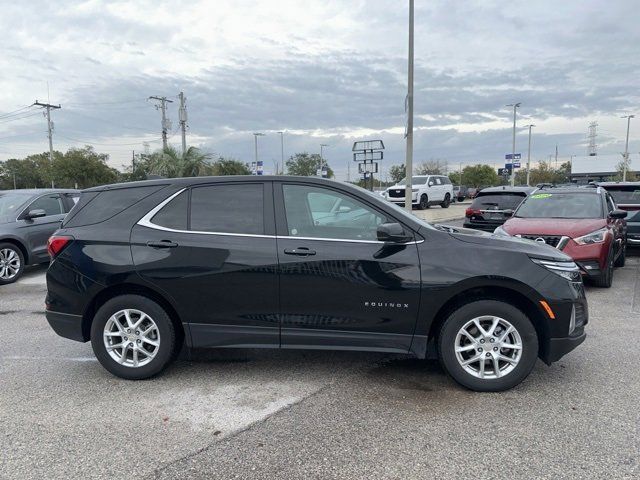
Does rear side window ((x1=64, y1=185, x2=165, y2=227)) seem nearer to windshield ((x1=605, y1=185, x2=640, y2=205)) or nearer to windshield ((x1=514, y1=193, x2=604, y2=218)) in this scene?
windshield ((x1=514, y1=193, x2=604, y2=218))

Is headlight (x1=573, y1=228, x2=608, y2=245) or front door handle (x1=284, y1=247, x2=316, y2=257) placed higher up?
front door handle (x1=284, y1=247, x2=316, y2=257)

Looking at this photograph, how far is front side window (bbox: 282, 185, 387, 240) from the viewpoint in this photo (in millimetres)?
3934

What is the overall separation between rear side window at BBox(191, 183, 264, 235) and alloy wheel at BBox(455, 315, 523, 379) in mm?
1860

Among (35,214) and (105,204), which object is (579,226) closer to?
(105,204)

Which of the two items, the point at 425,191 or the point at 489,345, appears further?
the point at 425,191

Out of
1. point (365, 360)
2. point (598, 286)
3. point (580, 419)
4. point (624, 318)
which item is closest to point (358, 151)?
point (598, 286)

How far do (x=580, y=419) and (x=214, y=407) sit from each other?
2644 millimetres

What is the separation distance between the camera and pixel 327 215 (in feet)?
13.3

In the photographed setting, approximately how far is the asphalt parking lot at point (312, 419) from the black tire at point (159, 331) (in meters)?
0.11

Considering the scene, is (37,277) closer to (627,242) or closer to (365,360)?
(365,360)

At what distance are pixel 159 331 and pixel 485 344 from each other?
2.66 metres

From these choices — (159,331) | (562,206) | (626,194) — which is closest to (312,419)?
(159,331)

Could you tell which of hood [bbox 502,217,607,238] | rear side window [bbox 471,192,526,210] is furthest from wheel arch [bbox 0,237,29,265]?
rear side window [bbox 471,192,526,210]

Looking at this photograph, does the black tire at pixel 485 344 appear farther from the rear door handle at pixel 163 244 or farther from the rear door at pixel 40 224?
the rear door at pixel 40 224
